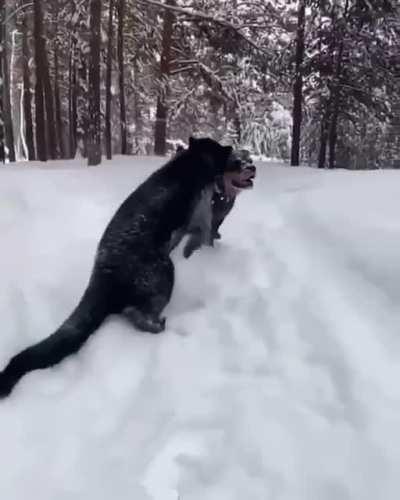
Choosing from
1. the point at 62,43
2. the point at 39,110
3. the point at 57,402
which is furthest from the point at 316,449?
the point at 62,43

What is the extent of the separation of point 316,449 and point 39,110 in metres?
17.0

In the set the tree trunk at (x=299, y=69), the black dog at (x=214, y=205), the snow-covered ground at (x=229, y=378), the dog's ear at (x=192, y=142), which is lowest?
the snow-covered ground at (x=229, y=378)

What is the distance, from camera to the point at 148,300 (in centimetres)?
471

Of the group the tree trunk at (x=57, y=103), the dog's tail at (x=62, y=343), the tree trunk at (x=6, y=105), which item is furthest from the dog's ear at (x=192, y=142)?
the tree trunk at (x=57, y=103)

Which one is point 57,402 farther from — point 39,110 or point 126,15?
point 126,15

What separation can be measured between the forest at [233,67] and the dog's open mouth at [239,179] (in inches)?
364

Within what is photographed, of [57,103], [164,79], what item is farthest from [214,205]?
[57,103]

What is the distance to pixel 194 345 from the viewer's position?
4473 mm

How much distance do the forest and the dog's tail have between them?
10492mm

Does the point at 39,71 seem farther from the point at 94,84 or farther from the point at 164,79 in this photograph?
the point at 94,84

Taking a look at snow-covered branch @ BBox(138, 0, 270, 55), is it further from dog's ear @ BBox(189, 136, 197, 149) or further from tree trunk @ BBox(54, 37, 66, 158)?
dog's ear @ BBox(189, 136, 197, 149)

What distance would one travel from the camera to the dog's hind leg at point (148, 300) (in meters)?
4.67

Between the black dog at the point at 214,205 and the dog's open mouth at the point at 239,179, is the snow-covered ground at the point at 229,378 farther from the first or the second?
the dog's open mouth at the point at 239,179

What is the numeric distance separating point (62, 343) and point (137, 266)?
2.90ft
